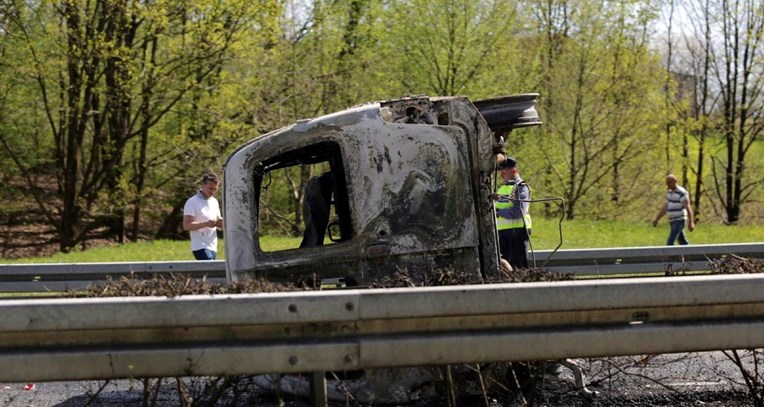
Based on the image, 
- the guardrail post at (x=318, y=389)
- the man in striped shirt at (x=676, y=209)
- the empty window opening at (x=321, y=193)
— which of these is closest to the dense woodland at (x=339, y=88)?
the man in striped shirt at (x=676, y=209)

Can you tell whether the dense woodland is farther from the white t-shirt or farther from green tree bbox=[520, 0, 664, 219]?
the white t-shirt

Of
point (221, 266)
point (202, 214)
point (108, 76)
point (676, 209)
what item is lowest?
point (221, 266)

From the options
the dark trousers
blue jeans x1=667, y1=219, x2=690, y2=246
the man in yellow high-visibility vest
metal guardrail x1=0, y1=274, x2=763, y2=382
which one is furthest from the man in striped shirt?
metal guardrail x1=0, y1=274, x2=763, y2=382

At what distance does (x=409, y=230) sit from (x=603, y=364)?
1365 mm

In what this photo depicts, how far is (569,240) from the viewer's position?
63.5ft

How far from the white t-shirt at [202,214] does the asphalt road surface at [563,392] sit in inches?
180

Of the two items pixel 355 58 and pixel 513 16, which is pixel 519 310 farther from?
pixel 513 16

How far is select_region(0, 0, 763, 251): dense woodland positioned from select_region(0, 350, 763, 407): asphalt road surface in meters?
16.7

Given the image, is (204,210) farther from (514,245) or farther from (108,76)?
(108,76)

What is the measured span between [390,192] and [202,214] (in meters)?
5.56

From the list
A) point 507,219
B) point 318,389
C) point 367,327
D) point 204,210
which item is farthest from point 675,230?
point 367,327

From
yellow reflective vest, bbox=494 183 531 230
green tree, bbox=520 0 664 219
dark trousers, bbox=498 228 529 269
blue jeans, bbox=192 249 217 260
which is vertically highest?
green tree, bbox=520 0 664 219

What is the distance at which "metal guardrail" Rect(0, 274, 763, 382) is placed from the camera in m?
4.20

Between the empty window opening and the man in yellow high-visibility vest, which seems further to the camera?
the man in yellow high-visibility vest
